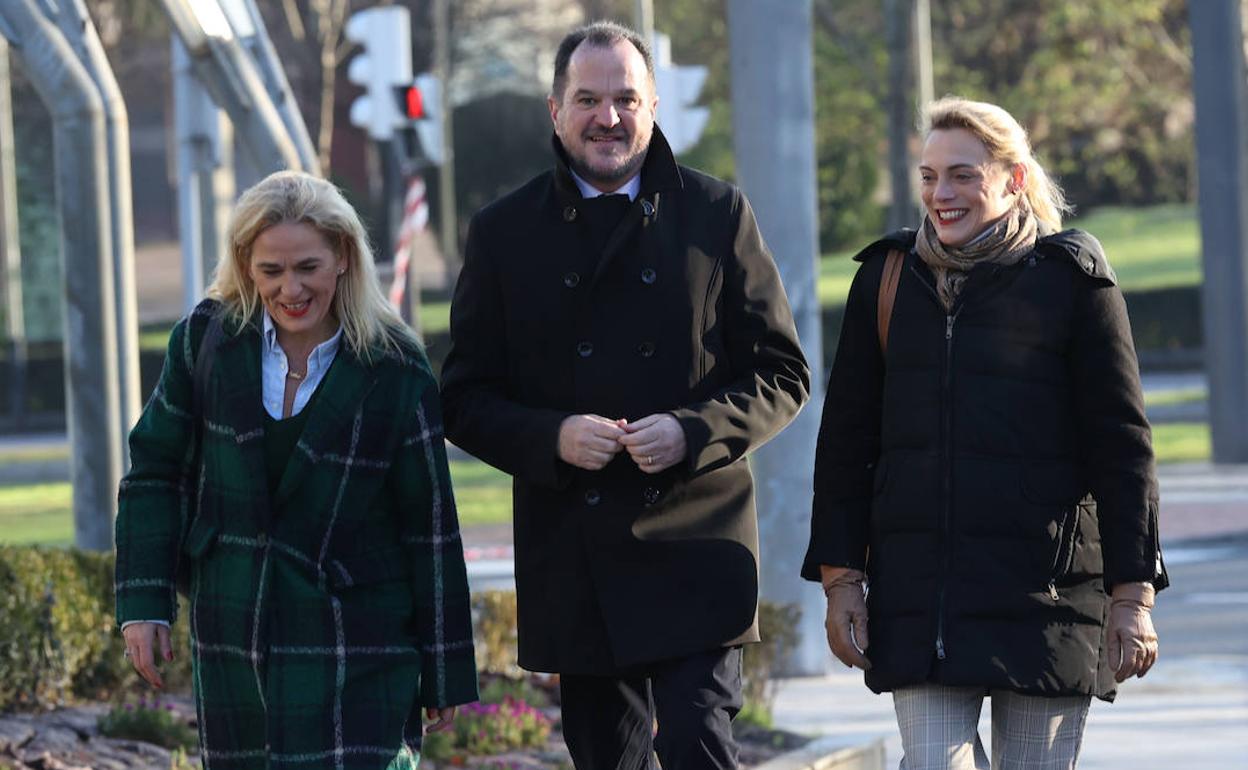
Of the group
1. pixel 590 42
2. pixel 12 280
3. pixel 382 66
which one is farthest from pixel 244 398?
pixel 12 280

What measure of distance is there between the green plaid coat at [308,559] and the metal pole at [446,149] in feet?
107

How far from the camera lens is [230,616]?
4.47 metres

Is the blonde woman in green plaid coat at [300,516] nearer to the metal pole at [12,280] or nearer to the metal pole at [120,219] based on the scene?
the metal pole at [120,219]

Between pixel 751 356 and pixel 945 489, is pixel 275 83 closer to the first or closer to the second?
pixel 751 356

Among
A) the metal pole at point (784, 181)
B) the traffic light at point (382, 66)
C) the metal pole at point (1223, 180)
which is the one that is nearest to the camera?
the metal pole at point (784, 181)

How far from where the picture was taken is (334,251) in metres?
4.52

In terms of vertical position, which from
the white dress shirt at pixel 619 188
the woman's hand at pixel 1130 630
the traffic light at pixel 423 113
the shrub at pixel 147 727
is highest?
the traffic light at pixel 423 113

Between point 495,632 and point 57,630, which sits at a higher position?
point 57,630

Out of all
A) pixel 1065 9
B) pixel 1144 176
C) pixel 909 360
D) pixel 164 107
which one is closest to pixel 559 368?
pixel 909 360

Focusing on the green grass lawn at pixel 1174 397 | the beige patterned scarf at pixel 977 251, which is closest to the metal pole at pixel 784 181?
the beige patterned scarf at pixel 977 251

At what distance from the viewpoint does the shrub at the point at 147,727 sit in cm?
709

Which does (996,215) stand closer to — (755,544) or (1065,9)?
(755,544)

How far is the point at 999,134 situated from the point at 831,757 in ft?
11.2

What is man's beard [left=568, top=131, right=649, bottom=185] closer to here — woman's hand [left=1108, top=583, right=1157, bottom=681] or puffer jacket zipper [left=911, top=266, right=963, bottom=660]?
puffer jacket zipper [left=911, top=266, right=963, bottom=660]
